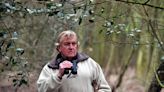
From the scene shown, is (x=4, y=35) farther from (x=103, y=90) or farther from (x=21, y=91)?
(x=21, y=91)

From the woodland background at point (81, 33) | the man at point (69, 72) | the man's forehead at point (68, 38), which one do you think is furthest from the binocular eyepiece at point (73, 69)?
the woodland background at point (81, 33)

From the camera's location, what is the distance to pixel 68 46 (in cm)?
504

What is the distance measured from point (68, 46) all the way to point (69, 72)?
0.85 ft

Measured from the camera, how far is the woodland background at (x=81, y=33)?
6105 mm

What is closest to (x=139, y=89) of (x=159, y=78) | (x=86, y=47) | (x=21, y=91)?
(x=86, y=47)

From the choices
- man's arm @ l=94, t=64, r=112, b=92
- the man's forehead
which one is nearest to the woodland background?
the man's forehead

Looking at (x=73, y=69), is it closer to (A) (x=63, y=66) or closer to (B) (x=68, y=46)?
(A) (x=63, y=66)

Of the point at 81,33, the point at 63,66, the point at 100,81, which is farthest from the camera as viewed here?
the point at 81,33

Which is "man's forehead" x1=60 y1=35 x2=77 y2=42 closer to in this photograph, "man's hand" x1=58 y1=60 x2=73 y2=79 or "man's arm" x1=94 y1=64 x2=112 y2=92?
"man's hand" x1=58 y1=60 x2=73 y2=79

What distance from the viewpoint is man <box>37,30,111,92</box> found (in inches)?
196

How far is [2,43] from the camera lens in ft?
19.5

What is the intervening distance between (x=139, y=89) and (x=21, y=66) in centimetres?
932

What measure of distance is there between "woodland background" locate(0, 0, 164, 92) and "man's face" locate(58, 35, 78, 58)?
0.86 metres

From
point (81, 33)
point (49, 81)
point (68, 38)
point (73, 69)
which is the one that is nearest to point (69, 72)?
point (73, 69)
